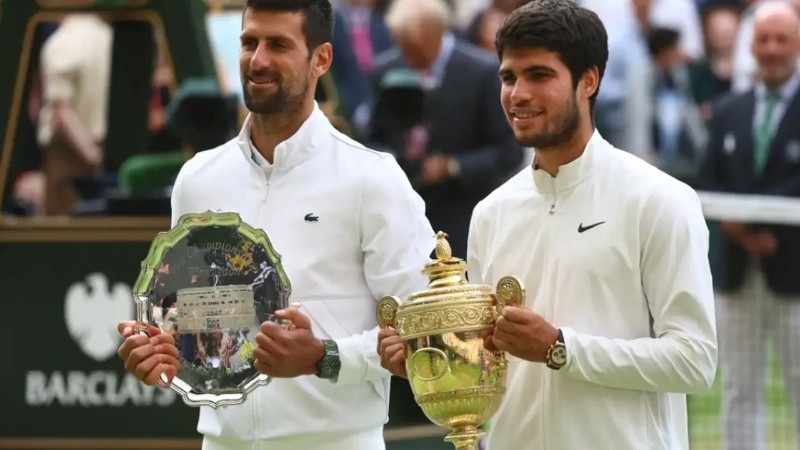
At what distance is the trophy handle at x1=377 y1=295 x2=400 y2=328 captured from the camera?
233 inches

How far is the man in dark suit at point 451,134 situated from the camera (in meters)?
11.1

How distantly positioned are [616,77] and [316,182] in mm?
7744

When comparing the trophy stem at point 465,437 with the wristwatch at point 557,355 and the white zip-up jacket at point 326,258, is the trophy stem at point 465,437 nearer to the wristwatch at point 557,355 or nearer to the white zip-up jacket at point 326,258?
the wristwatch at point 557,355

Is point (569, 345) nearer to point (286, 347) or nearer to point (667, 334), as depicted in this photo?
point (667, 334)

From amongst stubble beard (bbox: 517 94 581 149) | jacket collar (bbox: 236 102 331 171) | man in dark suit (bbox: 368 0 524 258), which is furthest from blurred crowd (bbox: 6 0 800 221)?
stubble beard (bbox: 517 94 581 149)

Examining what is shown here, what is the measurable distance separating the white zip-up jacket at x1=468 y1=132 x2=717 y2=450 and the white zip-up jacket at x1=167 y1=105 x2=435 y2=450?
0.49 meters

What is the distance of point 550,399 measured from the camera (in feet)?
19.2

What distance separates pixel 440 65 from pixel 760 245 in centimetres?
188

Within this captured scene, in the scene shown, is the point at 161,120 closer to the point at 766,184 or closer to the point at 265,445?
the point at 766,184

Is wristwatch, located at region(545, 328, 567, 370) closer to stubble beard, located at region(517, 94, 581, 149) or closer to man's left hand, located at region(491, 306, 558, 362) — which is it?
man's left hand, located at region(491, 306, 558, 362)

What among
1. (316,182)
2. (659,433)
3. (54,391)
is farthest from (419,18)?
(659,433)

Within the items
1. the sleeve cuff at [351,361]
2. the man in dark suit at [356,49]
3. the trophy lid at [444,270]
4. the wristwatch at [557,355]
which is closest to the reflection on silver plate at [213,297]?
the sleeve cuff at [351,361]

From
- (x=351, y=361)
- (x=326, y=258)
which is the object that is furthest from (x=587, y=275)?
(x=326, y=258)

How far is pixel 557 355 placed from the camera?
5.65 m
